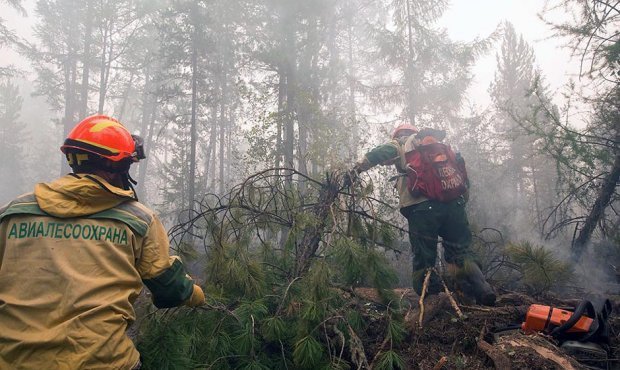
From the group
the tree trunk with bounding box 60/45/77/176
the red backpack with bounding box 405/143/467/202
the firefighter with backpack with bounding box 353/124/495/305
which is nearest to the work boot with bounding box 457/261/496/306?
the firefighter with backpack with bounding box 353/124/495/305

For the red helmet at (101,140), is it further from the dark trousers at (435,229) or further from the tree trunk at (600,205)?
the tree trunk at (600,205)

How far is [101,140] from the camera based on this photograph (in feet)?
6.61

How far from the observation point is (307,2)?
44.8 ft

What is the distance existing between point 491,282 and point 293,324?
2766mm

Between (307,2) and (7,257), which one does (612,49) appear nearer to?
(7,257)

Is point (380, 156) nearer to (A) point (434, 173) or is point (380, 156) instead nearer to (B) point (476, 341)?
(A) point (434, 173)

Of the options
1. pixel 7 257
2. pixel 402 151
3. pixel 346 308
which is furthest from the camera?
pixel 402 151

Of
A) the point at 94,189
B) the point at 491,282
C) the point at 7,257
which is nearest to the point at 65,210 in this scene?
the point at 94,189

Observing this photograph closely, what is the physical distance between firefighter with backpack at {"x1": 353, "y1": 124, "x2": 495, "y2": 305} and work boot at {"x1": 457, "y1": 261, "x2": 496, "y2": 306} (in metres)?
0.16

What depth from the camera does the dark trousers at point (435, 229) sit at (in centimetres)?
420

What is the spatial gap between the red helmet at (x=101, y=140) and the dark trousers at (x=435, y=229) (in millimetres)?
3101

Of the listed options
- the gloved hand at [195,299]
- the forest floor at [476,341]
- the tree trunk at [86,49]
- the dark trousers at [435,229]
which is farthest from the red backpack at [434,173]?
the tree trunk at [86,49]

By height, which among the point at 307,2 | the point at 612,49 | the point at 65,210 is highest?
the point at 307,2

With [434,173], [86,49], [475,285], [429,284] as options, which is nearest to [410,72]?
[434,173]
